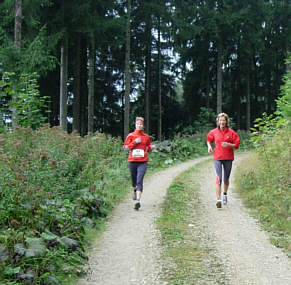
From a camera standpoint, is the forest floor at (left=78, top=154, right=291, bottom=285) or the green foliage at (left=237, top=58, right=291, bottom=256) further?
the green foliage at (left=237, top=58, right=291, bottom=256)

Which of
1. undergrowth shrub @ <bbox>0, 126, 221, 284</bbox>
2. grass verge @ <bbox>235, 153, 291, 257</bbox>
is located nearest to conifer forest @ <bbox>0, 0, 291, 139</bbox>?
undergrowth shrub @ <bbox>0, 126, 221, 284</bbox>

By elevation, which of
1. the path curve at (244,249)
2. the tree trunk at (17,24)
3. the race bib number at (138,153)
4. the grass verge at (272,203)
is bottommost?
the path curve at (244,249)

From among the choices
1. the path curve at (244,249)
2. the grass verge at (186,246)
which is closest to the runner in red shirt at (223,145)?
the path curve at (244,249)

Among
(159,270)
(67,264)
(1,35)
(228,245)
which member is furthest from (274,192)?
(1,35)

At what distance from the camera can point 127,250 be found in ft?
17.8

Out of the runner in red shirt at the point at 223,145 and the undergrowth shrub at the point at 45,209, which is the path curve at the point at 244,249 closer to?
the runner in red shirt at the point at 223,145

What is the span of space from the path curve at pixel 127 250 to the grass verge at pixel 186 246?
170 millimetres

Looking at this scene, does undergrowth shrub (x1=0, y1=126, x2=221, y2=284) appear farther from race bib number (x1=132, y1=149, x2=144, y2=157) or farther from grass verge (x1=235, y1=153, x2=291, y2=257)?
grass verge (x1=235, y1=153, x2=291, y2=257)

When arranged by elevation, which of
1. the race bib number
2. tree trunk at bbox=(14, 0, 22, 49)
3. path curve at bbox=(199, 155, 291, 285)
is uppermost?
tree trunk at bbox=(14, 0, 22, 49)

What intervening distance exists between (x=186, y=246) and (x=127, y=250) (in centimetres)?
93

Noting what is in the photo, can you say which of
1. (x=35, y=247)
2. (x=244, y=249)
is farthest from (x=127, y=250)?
(x=244, y=249)

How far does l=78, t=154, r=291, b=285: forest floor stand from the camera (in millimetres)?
4488

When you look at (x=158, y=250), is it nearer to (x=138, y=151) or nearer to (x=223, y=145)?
(x=138, y=151)

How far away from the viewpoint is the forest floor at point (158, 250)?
449 centimetres
